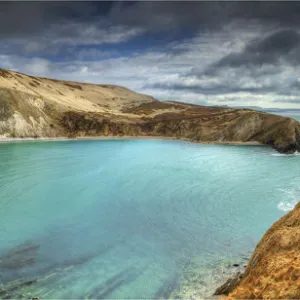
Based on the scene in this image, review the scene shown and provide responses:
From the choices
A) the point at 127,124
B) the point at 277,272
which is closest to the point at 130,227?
the point at 277,272

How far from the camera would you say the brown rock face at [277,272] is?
20.3 ft

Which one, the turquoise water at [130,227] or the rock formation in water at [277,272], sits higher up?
the rock formation in water at [277,272]

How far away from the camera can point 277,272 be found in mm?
6910

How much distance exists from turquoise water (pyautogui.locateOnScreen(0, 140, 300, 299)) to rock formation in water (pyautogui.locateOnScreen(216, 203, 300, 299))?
629cm

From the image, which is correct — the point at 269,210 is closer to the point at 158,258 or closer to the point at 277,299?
the point at 158,258

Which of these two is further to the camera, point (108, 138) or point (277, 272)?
point (108, 138)

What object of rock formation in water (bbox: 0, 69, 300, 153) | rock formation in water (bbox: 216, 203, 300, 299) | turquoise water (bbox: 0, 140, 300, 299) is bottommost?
turquoise water (bbox: 0, 140, 300, 299)

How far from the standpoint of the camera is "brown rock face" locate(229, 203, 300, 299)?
6199 mm

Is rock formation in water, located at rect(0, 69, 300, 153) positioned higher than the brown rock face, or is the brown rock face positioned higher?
rock formation in water, located at rect(0, 69, 300, 153)

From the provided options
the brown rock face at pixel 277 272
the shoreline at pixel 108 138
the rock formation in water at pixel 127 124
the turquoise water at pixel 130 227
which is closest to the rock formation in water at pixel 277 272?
the brown rock face at pixel 277 272

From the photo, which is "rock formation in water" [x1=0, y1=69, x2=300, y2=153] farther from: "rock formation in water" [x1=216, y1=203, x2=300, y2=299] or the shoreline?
"rock formation in water" [x1=216, y1=203, x2=300, y2=299]

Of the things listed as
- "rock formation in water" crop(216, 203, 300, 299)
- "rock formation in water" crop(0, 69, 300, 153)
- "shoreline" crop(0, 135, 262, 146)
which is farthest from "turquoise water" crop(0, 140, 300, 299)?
"shoreline" crop(0, 135, 262, 146)

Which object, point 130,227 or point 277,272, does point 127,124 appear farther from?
point 277,272

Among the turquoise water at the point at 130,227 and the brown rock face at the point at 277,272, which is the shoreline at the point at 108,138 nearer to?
the turquoise water at the point at 130,227
